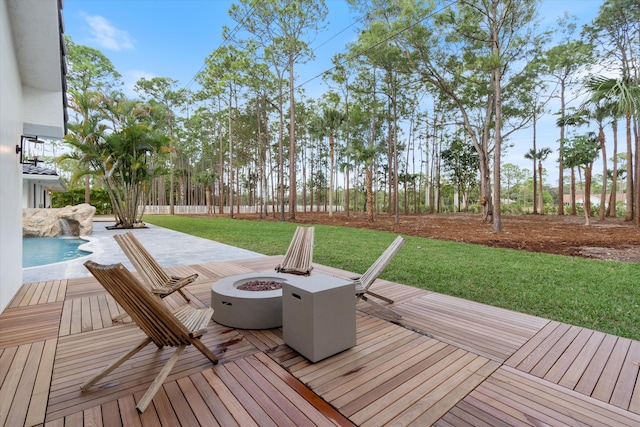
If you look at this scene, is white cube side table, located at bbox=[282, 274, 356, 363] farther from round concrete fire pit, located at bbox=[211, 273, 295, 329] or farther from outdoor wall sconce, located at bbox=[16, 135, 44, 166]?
outdoor wall sconce, located at bbox=[16, 135, 44, 166]

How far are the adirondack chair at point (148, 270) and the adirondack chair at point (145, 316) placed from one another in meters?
1.16

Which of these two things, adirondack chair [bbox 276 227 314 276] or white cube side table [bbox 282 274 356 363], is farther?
adirondack chair [bbox 276 227 314 276]

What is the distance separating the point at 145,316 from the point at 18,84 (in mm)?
4602

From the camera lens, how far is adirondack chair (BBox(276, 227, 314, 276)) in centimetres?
415

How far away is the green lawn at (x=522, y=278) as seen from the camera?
332 centimetres

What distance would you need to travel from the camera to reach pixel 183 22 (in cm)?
1784

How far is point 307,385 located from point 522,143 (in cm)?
2546

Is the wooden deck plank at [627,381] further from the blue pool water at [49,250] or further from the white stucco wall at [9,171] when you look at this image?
the blue pool water at [49,250]

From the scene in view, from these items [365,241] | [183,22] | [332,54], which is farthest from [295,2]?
[365,241]

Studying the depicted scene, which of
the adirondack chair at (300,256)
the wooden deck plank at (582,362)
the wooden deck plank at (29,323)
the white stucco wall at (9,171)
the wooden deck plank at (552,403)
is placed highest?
the white stucco wall at (9,171)

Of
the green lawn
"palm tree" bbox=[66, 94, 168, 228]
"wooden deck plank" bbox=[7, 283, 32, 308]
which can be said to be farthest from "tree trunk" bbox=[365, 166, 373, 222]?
"wooden deck plank" bbox=[7, 283, 32, 308]

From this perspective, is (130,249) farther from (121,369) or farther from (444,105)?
(444,105)

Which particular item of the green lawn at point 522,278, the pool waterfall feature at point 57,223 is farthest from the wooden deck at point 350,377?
the pool waterfall feature at point 57,223

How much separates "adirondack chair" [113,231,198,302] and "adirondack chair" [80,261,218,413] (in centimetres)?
116
